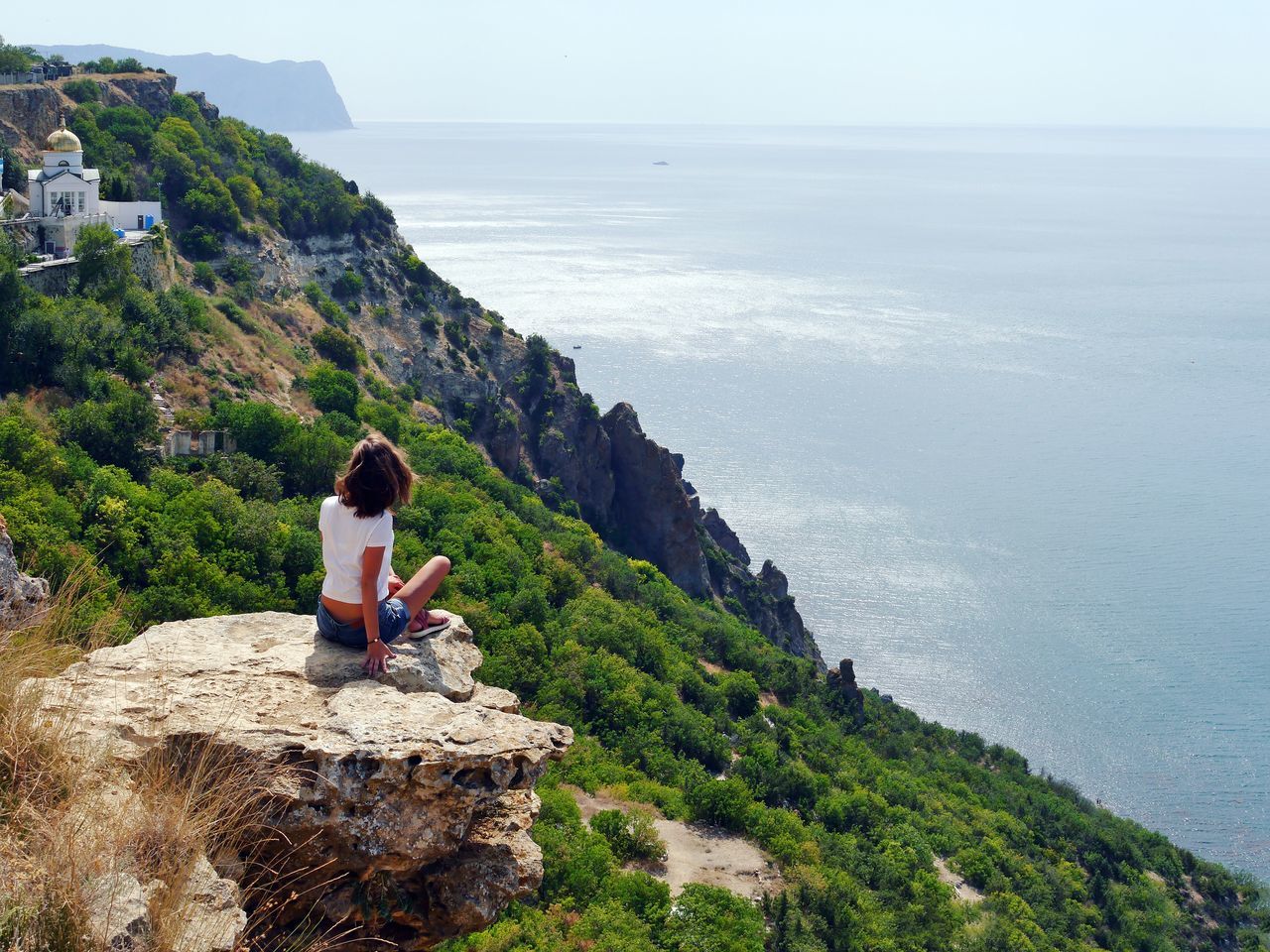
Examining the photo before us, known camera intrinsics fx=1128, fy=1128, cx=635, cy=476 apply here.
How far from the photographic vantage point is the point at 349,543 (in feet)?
26.3

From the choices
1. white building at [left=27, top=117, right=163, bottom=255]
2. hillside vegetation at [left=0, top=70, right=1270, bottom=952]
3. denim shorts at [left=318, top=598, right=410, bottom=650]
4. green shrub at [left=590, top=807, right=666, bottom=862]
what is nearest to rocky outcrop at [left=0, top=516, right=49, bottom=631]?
hillside vegetation at [left=0, top=70, right=1270, bottom=952]

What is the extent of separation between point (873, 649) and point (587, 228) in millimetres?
139359

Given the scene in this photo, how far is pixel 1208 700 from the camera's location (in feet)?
176

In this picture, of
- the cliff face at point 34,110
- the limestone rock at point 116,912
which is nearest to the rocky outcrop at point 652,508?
the cliff face at point 34,110

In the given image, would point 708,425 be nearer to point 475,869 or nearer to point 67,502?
point 67,502

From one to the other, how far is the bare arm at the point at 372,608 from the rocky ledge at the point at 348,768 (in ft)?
0.40

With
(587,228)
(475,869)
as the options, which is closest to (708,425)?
(475,869)

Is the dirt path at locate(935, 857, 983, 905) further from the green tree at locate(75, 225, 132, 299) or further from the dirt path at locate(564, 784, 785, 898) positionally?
the green tree at locate(75, 225, 132, 299)

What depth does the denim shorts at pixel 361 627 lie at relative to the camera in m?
8.17

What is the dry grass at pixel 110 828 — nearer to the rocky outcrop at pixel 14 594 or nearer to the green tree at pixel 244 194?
the rocky outcrop at pixel 14 594

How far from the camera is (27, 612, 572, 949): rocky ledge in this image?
6.79 metres

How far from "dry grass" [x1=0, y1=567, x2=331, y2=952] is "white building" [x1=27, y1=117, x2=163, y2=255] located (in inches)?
1218

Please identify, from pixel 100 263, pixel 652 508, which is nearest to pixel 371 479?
pixel 100 263

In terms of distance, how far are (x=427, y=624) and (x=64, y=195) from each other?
1268 inches
